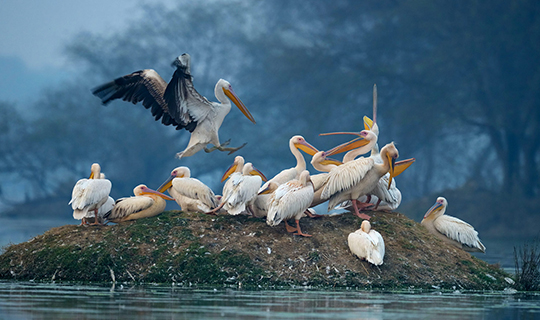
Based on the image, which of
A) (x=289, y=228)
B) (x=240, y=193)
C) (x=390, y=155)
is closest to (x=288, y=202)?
(x=289, y=228)

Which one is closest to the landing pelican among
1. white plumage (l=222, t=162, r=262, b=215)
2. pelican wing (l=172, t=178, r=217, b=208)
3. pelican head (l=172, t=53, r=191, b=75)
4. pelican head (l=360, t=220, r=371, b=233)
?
pelican wing (l=172, t=178, r=217, b=208)

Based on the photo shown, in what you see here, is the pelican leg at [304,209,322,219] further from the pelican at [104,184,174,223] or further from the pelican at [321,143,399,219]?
the pelican at [104,184,174,223]

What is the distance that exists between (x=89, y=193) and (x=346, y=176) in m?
3.88

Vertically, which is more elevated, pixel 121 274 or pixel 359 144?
pixel 359 144

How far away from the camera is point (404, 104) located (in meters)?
43.4

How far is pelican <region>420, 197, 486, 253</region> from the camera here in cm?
1268

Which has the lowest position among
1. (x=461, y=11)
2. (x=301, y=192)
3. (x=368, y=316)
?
(x=368, y=316)

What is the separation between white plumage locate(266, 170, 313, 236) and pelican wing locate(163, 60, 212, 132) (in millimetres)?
2521

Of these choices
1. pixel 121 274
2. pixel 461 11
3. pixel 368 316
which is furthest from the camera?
pixel 461 11

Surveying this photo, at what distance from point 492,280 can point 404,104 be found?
32.6m

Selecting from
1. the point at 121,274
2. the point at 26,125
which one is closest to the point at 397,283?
the point at 121,274

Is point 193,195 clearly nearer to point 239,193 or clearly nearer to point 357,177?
point 239,193

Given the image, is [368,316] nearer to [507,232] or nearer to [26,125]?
[507,232]

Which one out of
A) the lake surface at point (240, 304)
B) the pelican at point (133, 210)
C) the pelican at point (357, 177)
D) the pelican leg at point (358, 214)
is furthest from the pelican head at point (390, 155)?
the pelican at point (133, 210)
